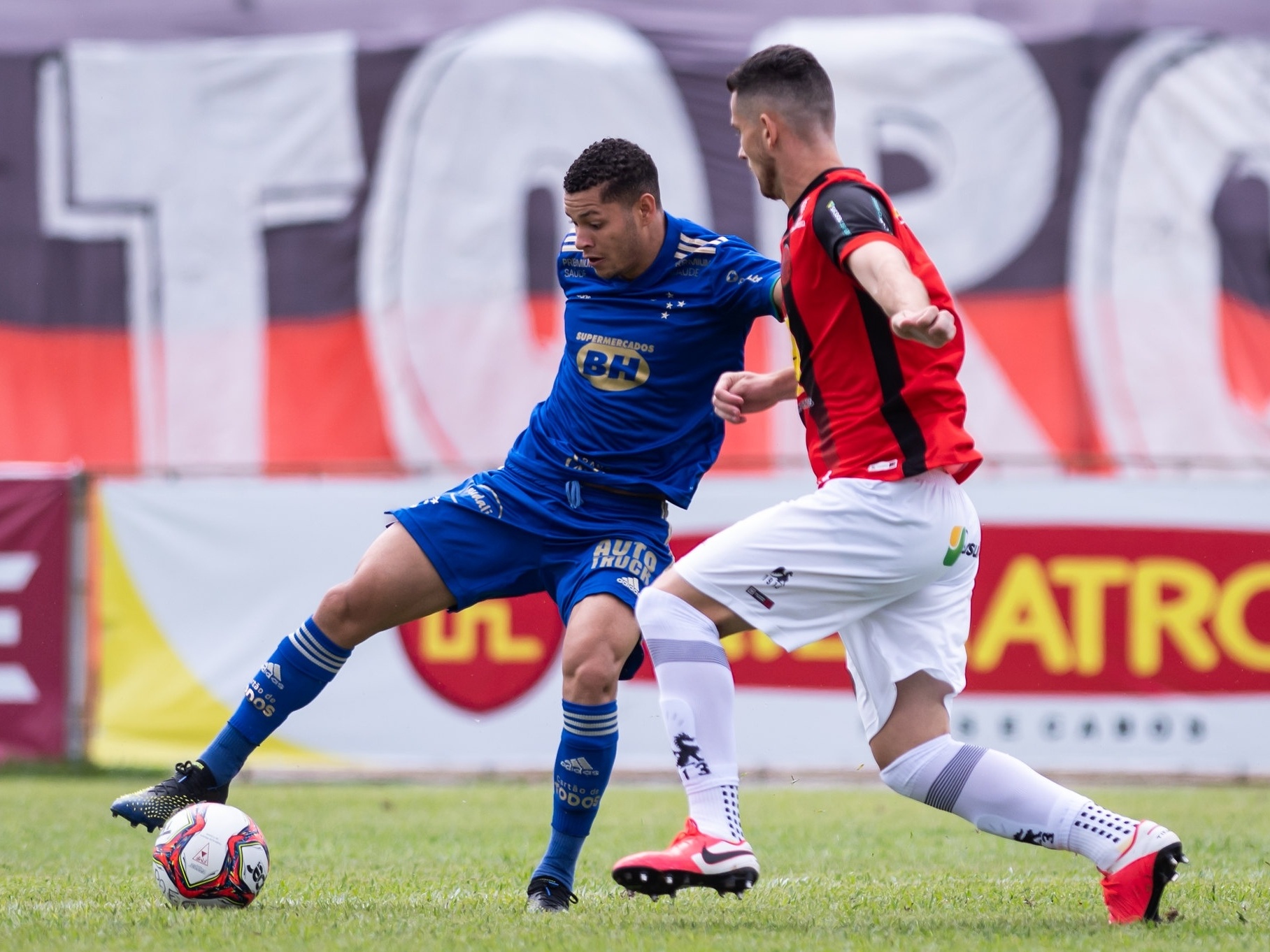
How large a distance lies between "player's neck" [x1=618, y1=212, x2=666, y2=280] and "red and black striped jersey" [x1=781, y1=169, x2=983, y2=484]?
40.2 inches

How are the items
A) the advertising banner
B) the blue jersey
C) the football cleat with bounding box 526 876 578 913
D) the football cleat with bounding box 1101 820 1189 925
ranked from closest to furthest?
the football cleat with bounding box 1101 820 1189 925, the football cleat with bounding box 526 876 578 913, the blue jersey, the advertising banner

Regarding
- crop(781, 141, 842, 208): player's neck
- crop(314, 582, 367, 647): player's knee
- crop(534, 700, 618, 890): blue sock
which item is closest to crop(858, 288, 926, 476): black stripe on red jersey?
crop(781, 141, 842, 208): player's neck

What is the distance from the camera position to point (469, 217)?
1420 centimetres

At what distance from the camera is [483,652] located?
1038 cm

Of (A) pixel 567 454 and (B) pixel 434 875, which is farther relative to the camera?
(B) pixel 434 875

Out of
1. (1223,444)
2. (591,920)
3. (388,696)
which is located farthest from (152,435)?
(591,920)

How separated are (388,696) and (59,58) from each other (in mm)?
7643

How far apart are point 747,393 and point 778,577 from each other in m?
0.73

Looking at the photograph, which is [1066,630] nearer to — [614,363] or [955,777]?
[614,363]

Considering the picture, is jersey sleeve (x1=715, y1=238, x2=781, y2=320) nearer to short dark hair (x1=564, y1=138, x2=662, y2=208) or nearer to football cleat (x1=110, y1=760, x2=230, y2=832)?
short dark hair (x1=564, y1=138, x2=662, y2=208)

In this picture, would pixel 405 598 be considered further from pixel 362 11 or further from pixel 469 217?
pixel 362 11

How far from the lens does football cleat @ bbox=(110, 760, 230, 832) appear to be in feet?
16.0

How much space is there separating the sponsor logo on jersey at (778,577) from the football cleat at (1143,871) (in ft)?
3.62

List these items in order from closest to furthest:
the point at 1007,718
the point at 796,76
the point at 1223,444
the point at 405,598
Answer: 1. the point at 796,76
2. the point at 405,598
3. the point at 1007,718
4. the point at 1223,444
